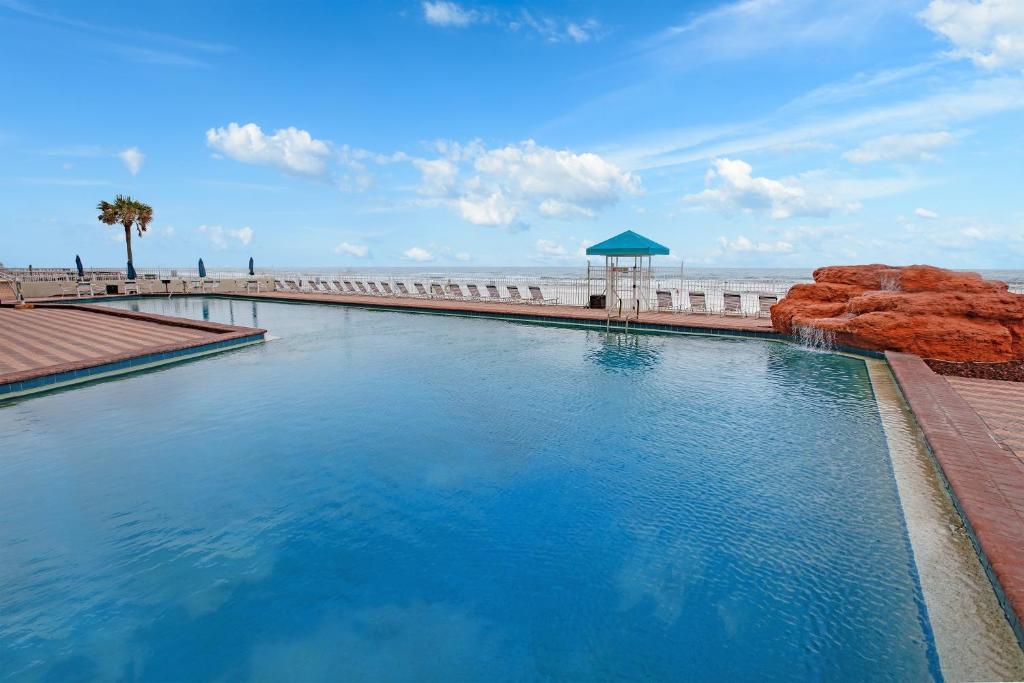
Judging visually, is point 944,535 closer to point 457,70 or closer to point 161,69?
point 457,70

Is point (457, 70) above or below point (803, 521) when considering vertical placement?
above

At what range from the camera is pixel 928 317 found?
30.4 feet

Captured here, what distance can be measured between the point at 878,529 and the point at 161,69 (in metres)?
26.1

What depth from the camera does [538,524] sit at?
391 centimetres

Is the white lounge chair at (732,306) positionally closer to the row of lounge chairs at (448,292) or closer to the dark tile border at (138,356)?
the row of lounge chairs at (448,292)

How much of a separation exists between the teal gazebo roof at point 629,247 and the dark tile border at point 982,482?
9.13 meters

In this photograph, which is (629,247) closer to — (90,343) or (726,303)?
(726,303)

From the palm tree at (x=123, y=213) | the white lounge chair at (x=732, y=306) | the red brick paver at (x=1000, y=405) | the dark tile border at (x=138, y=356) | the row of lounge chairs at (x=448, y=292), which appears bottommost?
the red brick paver at (x=1000, y=405)

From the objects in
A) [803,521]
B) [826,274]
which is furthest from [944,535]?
[826,274]

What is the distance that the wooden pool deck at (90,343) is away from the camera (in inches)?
317

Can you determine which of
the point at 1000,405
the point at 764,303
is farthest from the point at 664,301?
the point at 1000,405

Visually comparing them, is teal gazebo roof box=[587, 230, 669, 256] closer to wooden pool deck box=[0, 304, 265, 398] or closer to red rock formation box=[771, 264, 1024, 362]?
red rock formation box=[771, 264, 1024, 362]

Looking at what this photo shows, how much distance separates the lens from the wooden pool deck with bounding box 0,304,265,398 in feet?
26.4

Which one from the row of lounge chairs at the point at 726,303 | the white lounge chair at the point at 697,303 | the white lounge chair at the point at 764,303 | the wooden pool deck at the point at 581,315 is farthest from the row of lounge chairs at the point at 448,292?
the white lounge chair at the point at 764,303
